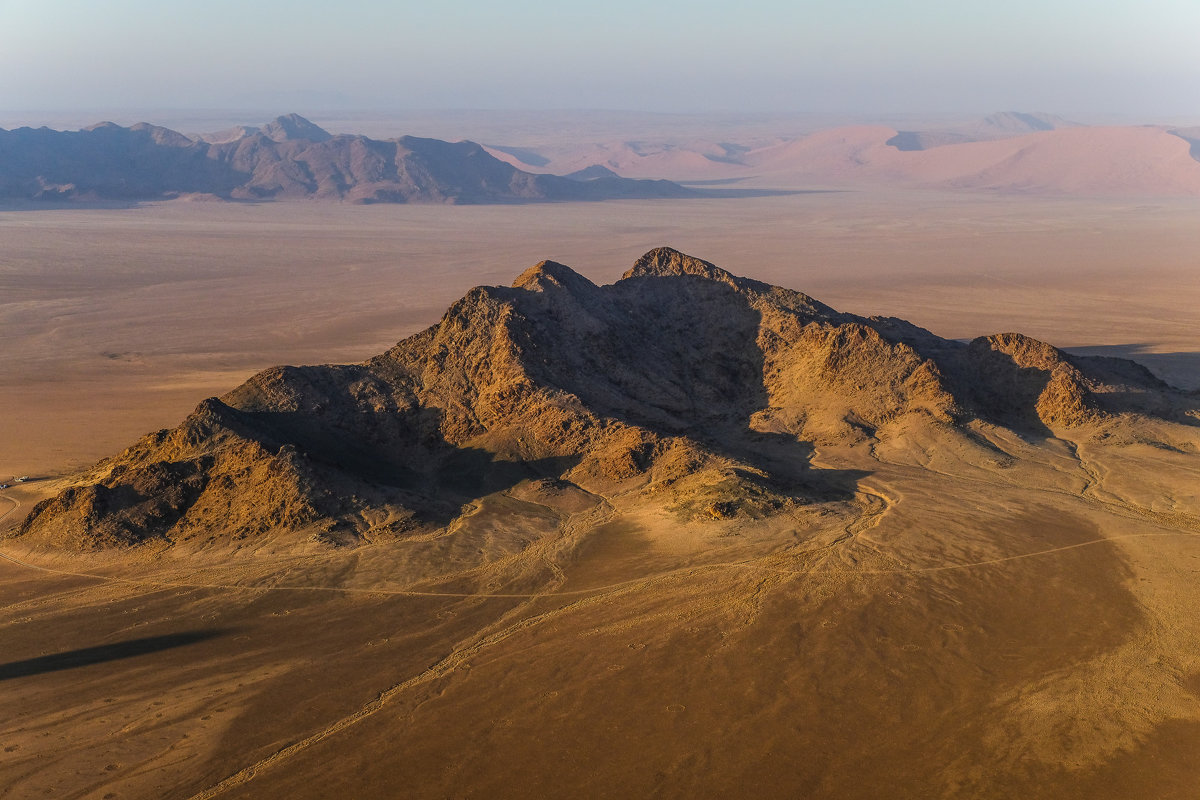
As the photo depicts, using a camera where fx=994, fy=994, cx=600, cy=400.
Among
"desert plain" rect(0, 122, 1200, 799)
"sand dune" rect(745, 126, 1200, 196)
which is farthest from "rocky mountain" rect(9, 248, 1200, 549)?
"sand dune" rect(745, 126, 1200, 196)

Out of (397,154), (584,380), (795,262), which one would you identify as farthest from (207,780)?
(397,154)

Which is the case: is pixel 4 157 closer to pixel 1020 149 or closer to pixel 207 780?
pixel 207 780

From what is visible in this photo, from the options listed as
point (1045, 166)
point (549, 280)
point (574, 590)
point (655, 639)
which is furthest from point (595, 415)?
point (1045, 166)

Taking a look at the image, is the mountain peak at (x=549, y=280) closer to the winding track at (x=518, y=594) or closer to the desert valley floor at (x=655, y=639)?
the desert valley floor at (x=655, y=639)

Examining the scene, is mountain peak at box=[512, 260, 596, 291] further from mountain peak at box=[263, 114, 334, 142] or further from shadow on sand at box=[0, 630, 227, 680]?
mountain peak at box=[263, 114, 334, 142]

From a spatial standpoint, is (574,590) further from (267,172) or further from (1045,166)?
(1045,166)

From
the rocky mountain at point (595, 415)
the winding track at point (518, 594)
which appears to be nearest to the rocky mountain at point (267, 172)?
the rocky mountain at point (595, 415)
